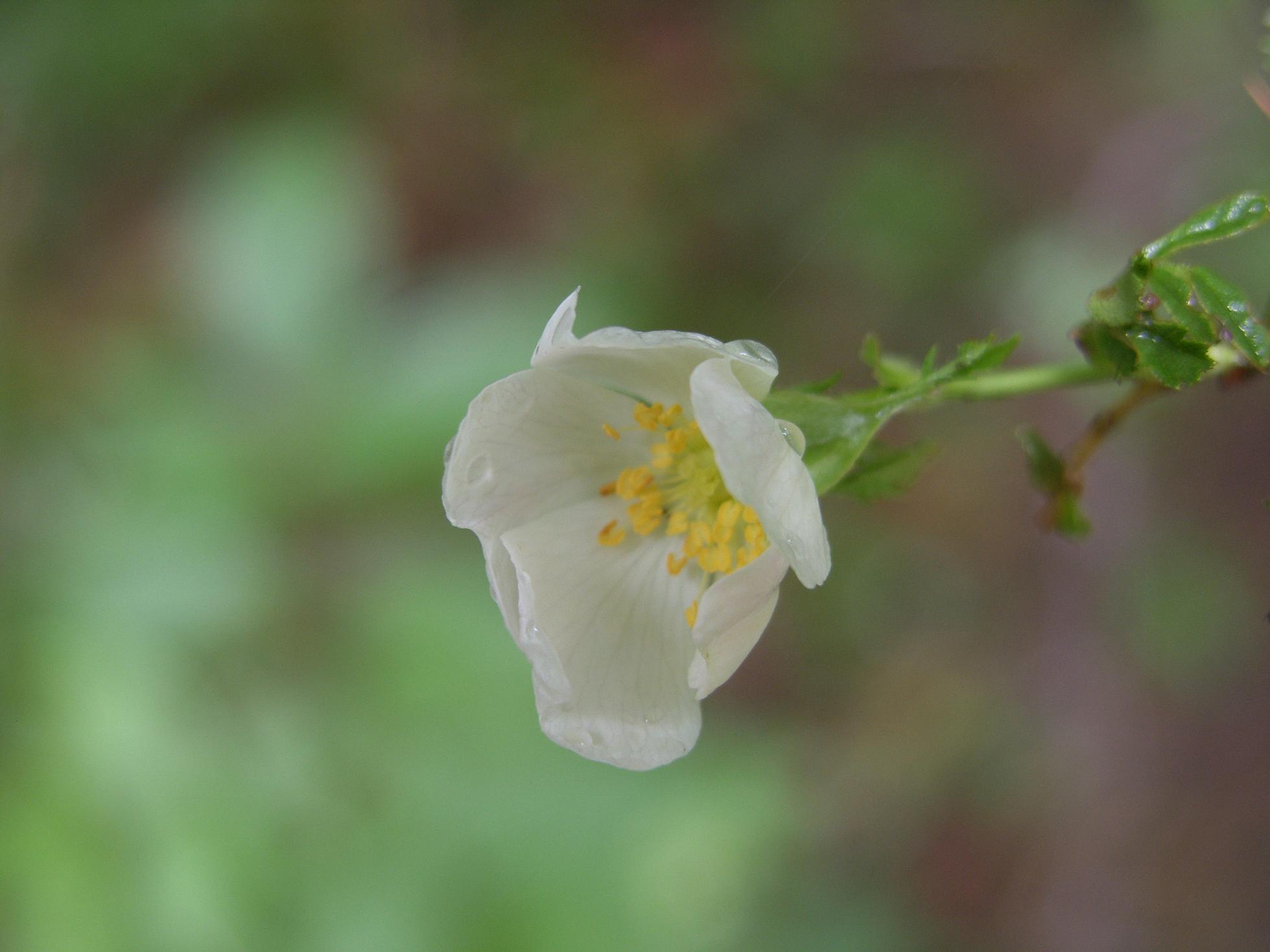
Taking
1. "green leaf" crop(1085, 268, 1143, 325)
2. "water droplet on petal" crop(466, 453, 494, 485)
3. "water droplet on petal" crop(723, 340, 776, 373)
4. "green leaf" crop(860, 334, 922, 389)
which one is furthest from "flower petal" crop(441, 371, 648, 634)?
"green leaf" crop(1085, 268, 1143, 325)

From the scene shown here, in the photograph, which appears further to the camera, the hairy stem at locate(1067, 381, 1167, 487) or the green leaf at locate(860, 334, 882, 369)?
the hairy stem at locate(1067, 381, 1167, 487)

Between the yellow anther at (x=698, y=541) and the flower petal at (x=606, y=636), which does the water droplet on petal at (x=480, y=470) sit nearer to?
the flower petal at (x=606, y=636)

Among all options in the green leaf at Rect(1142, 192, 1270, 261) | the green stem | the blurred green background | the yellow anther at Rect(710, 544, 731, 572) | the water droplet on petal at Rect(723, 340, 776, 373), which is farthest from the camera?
the blurred green background

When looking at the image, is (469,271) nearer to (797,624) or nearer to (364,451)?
(364,451)

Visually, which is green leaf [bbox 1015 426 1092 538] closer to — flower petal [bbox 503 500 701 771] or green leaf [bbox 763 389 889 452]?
green leaf [bbox 763 389 889 452]

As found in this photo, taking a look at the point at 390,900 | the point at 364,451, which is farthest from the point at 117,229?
the point at 390,900

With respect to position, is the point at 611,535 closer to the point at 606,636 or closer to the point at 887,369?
the point at 606,636
